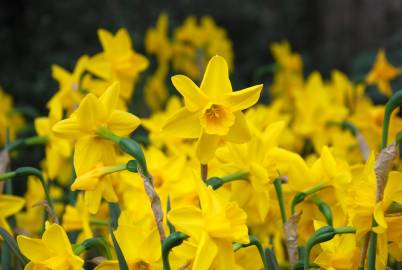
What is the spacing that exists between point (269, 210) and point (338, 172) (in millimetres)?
205

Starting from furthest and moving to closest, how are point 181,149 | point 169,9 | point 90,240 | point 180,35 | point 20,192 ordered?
point 169,9, point 20,192, point 180,35, point 181,149, point 90,240

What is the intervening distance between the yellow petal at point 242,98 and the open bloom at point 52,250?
0.42m

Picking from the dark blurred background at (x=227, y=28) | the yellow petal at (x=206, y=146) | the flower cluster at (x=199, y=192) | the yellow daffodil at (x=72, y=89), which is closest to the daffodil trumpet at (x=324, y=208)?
the flower cluster at (x=199, y=192)

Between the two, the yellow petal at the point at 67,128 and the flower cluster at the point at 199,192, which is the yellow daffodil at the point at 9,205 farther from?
the yellow petal at the point at 67,128

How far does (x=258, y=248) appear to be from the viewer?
1.45 meters

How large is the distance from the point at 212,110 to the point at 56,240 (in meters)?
0.40

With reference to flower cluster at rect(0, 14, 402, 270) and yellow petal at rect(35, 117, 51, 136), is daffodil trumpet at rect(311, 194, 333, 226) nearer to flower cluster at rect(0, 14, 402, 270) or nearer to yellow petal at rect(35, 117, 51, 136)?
flower cluster at rect(0, 14, 402, 270)

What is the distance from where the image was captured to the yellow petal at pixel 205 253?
1.30m

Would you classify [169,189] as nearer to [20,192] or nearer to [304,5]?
[20,192]

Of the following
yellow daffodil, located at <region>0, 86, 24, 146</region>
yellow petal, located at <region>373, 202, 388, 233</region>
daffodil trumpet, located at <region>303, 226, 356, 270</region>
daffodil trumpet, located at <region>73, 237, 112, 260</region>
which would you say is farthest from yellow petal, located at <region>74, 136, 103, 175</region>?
yellow daffodil, located at <region>0, 86, 24, 146</region>

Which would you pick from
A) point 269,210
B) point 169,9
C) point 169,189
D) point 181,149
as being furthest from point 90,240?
point 169,9

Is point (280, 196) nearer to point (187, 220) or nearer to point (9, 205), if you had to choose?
→ point (187, 220)

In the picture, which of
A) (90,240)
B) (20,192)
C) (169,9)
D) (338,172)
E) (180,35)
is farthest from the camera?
(169,9)

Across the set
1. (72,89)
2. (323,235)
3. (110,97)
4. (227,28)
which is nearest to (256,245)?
(323,235)
